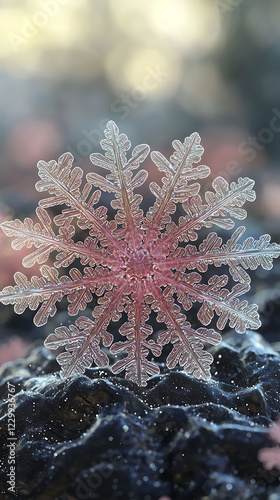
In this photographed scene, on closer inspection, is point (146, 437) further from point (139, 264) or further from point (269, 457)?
point (139, 264)

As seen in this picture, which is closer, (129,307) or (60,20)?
(129,307)

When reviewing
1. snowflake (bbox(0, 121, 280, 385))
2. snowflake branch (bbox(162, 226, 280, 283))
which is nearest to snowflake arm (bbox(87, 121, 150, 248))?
snowflake (bbox(0, 121, 280, 385))

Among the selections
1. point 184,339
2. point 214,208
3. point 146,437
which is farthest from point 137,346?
point 214,208

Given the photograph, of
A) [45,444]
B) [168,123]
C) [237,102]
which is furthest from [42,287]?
[237,102]

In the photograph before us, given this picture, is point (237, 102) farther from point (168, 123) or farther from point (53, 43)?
point (53, 43)

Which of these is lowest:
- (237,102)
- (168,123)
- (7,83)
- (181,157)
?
(181,157)
